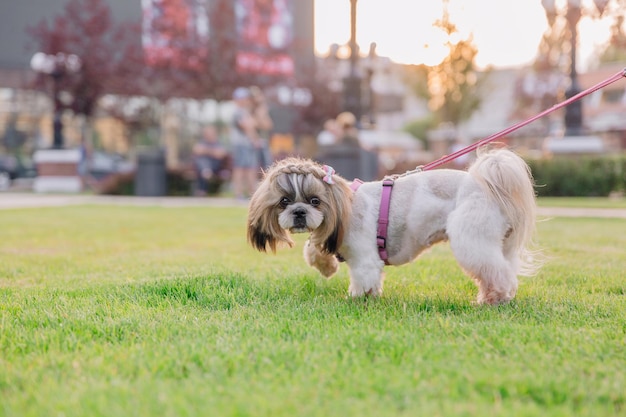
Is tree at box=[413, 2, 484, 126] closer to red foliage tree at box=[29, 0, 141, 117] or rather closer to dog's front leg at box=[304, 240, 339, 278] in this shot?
red foliage tree at box=[29, 0, 141, 117]

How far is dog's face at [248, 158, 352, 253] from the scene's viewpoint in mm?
4195

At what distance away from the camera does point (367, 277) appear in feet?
14.5

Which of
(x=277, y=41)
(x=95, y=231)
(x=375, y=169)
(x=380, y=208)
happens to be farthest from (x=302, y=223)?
(x=277, y=41)

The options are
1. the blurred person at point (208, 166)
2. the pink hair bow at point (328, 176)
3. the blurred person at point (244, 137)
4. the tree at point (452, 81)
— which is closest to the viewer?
the pink hair bow at point (328, 176)

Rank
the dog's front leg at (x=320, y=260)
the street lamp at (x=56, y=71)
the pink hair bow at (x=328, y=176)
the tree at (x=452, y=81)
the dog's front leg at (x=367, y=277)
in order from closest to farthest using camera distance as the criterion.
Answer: the pink hair bow at (x=328, y=176) < the dog's front leg at (x=367, y=277) < the dog's front leg at (x=320, y=260) < the street lamp at (x=56, y=71) < the tree at (x=452, y=81)

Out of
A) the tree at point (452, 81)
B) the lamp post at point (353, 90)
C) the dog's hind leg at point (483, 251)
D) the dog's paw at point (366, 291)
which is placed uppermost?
the tree at point (452, 81)

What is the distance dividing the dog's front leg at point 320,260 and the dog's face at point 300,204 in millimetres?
359

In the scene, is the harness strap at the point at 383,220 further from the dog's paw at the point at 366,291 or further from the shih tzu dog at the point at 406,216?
the dog's paw at the point at 366,291

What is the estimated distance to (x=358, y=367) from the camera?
114 inches

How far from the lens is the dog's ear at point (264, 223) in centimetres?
432

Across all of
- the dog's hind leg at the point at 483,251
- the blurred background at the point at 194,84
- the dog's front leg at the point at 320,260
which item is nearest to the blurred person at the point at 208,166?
the blurred background at the point at 194,84

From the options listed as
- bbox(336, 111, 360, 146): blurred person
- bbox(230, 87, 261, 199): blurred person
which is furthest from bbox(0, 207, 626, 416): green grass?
bbox(336, 111, 360, 146): blurred person

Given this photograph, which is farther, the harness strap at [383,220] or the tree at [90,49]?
the tree at [90,49]

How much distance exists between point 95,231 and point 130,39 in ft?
61.2
